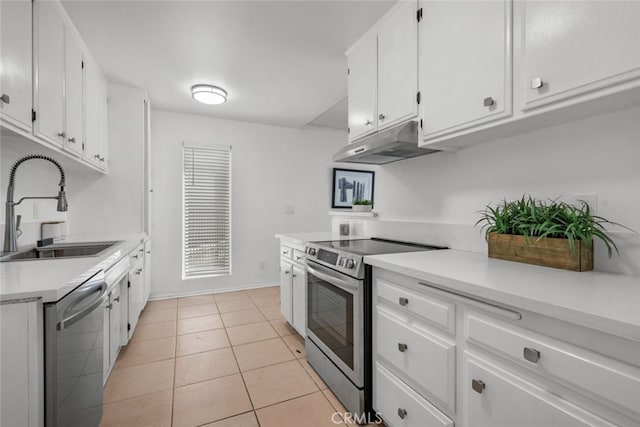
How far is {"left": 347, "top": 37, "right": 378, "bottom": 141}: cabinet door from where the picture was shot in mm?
2057

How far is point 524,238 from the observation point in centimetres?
125

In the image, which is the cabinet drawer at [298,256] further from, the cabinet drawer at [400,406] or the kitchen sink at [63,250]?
the kitchen sink at [63,250]

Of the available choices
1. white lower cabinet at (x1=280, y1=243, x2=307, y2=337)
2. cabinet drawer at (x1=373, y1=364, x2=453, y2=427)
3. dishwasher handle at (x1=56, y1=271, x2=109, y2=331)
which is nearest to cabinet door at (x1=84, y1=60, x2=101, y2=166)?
dishwasher handle at (x1=56, y1=271, x2=109, y2=331)

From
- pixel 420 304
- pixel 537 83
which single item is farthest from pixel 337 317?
pixel 537 83

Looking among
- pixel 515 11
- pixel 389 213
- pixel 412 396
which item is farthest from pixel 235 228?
pixel 515 11

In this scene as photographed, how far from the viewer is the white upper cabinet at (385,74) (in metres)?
1.74

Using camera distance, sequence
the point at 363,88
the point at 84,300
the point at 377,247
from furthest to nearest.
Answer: the point at 363,88 < the point at 377,247 < the point at 84,300

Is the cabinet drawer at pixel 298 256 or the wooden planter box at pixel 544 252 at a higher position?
the wooden planter box at pixel 544 252

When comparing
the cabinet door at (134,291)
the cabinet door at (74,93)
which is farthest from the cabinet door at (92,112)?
the cabinet door at (134,291)

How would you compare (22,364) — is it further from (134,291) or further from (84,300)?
(134,291)

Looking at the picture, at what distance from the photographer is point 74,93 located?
203 cm

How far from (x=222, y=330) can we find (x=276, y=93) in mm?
2580

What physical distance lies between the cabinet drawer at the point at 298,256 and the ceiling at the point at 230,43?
1.68 m

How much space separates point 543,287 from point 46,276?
1.79 m
